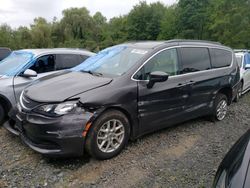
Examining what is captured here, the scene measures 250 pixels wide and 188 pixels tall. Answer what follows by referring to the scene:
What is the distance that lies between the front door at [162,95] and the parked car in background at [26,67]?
7.71ft

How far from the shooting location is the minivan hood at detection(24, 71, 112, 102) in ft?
10.6

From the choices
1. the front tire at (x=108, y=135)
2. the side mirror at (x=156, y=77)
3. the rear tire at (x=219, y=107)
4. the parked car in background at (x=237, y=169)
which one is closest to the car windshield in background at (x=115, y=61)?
the side mirror at (x=156, y=77)

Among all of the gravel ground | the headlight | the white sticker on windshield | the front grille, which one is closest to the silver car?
the gravel ground

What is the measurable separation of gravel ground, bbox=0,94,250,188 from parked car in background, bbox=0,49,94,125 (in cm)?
69

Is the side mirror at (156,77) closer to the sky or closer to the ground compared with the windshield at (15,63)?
closer to the ground

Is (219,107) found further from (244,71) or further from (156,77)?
(244,71)

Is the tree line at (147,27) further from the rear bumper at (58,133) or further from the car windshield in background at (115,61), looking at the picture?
the rear bumper at (58,133)

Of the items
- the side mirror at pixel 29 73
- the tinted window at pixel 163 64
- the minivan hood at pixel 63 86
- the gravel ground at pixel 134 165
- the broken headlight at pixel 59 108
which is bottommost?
the gravel ground at pixel 134 165

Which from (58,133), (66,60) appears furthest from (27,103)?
(66,60)

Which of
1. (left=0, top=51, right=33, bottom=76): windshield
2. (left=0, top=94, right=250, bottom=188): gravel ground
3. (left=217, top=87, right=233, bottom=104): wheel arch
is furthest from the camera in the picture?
(left=217, top=87, right=233, bottom=104): wheel arch

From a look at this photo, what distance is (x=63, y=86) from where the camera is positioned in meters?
3.47

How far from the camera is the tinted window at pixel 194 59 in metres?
4.45

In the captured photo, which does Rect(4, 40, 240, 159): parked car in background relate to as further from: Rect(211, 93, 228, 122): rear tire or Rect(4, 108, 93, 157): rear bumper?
Rect(211, 93, 228, 122): rear tire

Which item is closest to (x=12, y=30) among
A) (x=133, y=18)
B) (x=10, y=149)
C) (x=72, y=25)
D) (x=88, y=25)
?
(x=72, y=25)
